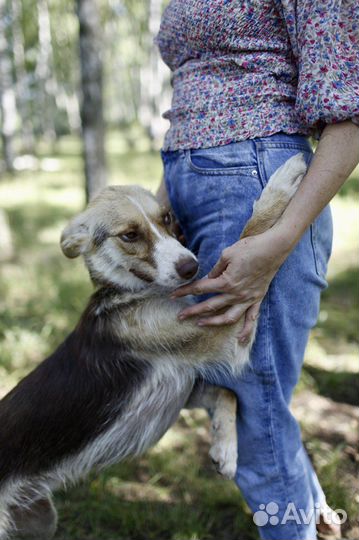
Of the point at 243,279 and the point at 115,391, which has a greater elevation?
the point at 243,279

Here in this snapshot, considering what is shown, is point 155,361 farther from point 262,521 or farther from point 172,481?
point 172,481

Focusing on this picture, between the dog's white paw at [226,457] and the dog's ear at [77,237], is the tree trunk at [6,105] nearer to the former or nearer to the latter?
the dog's ear at [77,237]

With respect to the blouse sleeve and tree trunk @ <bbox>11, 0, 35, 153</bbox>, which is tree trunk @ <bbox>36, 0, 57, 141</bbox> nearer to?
tree trunk @ <bbox>11, 0, 35, 153</bbox>

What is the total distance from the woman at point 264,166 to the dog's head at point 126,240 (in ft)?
0.71

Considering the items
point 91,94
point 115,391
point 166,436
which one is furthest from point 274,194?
point 91,94

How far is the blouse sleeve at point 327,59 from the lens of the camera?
1632mm

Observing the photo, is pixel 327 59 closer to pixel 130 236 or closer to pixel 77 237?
pixel 130 236

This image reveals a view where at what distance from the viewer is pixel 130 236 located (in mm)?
2539

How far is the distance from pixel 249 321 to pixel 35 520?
Answer: 1.41 metres

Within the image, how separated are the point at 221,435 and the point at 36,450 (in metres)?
0.82

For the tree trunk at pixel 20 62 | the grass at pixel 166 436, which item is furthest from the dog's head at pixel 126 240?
the tree trunk at pixel 20 62

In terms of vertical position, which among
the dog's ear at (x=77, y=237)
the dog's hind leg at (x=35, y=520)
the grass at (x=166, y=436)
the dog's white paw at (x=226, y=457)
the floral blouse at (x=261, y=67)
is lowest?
the grass at (x=166, y=436)

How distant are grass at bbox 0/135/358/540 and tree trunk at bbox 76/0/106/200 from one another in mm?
1218

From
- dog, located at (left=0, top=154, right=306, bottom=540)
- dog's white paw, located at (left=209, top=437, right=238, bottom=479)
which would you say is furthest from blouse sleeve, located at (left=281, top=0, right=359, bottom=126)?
dog's white paw, located at (left=209, top=437, right=238, bottom=479)
